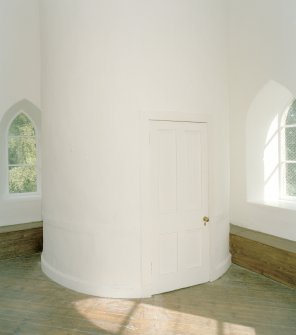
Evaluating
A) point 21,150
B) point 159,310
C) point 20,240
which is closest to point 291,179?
point 159,310

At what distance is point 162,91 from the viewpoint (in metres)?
4.30

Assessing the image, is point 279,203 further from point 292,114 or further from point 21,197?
point 21,197

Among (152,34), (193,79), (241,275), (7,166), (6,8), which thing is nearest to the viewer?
(152,34)

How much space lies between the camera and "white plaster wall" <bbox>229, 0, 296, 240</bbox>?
186 inches

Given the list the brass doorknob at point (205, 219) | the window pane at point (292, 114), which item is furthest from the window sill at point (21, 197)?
the window pane at point (292, 114)

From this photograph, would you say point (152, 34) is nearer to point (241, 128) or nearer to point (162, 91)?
point (162, 91)

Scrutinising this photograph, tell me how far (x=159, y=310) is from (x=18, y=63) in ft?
16.8

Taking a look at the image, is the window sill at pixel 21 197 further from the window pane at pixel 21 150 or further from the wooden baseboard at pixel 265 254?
the wooden baseboard at pixel 265 254

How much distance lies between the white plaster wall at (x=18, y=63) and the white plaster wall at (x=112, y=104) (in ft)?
5.29

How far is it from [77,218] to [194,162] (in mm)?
1864

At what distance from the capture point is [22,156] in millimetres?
6559

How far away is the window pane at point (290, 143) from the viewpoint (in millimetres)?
5328

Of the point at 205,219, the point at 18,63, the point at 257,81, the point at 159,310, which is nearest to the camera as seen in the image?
the point at 159,310

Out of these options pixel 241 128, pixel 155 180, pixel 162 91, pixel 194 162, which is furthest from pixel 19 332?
pixel 241 128
